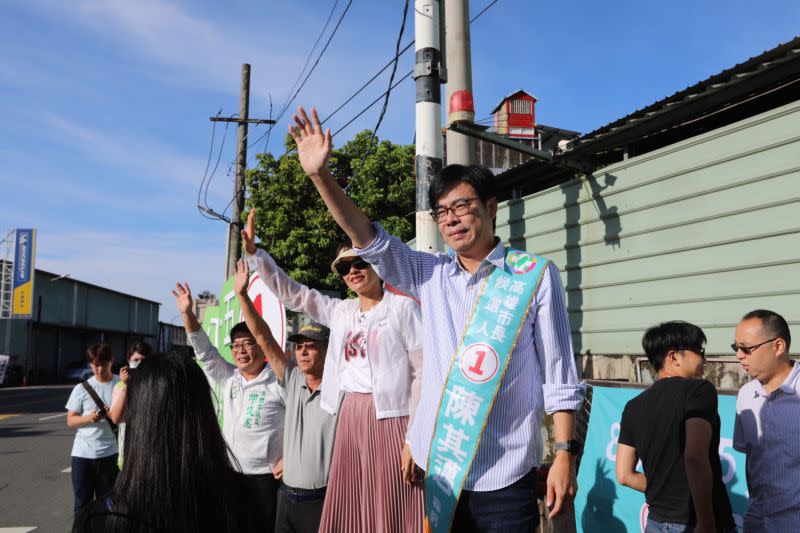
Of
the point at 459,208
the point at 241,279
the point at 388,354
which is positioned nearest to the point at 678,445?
the point at 388,354

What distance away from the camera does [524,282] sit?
218 centimetres

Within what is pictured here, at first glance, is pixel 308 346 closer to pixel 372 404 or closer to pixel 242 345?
pixel 242 345

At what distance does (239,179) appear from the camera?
17.8 m

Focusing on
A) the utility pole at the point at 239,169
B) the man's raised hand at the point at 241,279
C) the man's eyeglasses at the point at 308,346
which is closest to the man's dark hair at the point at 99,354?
the man's raised hand at the point at 241,279

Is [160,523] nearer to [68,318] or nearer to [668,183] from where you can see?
[668,183]

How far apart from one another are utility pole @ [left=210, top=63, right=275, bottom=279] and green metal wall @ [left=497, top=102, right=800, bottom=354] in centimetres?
1117

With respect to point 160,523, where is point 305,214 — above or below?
above

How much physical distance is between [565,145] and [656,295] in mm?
1799

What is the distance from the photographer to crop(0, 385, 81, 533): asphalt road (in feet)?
22.0

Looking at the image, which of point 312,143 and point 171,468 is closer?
point 171,468

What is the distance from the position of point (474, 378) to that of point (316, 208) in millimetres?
16370

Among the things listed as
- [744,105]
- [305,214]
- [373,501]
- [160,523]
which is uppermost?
[305,214]

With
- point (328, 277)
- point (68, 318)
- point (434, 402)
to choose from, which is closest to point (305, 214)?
point (328, 277)

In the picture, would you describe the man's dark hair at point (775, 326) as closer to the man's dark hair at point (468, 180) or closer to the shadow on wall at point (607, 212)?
the man's dark hair at point (468, 180)
